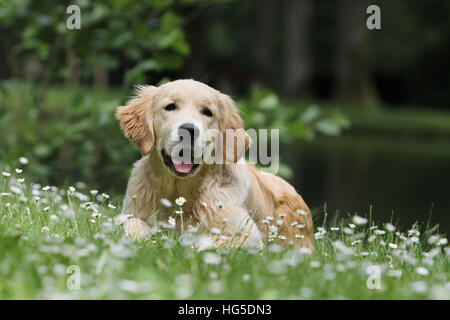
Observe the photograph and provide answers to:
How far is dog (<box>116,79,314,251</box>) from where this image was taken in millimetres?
4125

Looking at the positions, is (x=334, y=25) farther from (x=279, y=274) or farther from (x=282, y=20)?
(x=279, y=274)

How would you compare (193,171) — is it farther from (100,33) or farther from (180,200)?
(100,33)

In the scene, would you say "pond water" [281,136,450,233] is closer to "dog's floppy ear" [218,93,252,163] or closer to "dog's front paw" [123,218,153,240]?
"dog's floppy ear" [218,93,252,163]

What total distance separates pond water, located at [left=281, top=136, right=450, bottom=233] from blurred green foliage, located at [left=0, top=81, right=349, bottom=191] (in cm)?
111

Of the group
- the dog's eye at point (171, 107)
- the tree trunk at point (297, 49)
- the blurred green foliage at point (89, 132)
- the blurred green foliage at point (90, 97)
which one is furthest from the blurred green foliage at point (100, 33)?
the tree trunk at point (297, 49)

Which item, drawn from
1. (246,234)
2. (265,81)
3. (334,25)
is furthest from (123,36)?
(334,25)

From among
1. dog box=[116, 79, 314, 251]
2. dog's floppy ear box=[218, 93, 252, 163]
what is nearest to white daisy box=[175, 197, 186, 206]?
dog box=[116, 79, 314, 251]

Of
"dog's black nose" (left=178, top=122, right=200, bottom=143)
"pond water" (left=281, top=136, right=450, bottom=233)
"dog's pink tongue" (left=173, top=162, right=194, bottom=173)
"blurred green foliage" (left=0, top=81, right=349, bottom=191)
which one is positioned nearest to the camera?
"dog's black nose" (left=178, top=122, right=200, bottom=143)

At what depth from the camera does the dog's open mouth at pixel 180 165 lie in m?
4.18

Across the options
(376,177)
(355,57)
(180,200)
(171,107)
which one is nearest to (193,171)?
(180,200)

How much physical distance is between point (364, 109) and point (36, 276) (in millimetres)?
26389

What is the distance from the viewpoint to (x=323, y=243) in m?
4.44

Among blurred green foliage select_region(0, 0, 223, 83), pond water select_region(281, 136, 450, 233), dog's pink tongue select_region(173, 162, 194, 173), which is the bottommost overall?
pond water select_region(281, 136, 450, 233)

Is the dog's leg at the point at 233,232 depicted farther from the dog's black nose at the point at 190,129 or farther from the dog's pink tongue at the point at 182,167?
the dog's black nose at the point at 190,129
